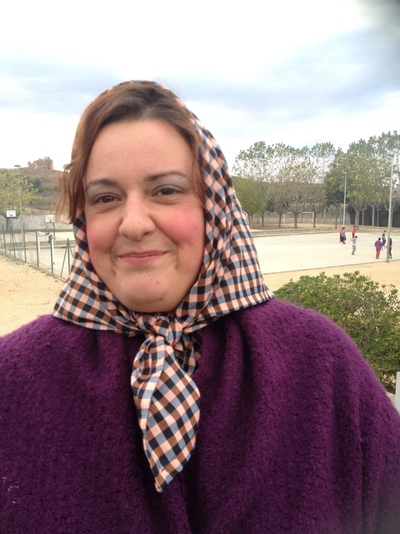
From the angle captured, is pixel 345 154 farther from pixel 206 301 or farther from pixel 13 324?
pixel 206 301

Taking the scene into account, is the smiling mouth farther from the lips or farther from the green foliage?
the green foliage

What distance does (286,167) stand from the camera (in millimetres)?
59469

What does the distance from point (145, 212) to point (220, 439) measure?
619 mm

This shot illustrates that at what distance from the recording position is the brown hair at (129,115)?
1.27 m

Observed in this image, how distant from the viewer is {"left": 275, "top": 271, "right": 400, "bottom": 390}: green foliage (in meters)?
4.75

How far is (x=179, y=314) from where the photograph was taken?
1.33 m

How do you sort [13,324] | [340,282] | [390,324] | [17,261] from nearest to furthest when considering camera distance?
[390,324] → [340,282] → [13,324] → [17,261]

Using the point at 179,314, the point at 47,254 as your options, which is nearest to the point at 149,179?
the point at 179,314

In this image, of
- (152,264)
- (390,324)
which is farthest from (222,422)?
(390,324)

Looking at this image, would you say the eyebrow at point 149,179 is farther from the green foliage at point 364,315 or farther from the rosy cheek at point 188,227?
the green foliage at point 364,315

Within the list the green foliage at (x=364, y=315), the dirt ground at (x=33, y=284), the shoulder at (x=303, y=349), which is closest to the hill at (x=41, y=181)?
the shoulder at (x=303, y=349)

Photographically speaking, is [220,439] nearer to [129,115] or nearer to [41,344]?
[41,344]

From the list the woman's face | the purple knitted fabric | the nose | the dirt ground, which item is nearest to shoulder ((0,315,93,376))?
the purple knitted fabric

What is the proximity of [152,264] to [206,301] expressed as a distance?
19cm
